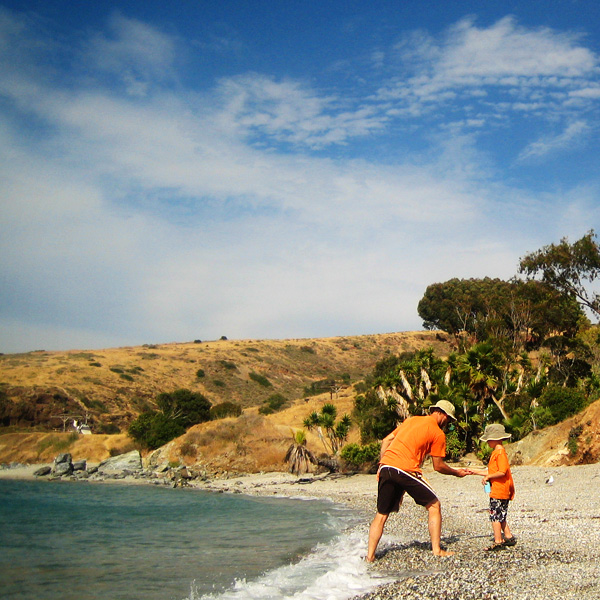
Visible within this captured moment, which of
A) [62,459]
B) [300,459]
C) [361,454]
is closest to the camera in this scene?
[361,454]

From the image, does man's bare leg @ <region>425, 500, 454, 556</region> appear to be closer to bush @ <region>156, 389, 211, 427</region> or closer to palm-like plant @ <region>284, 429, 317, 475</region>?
palm-like plant @ <region>284, 429, 317, 475</region>

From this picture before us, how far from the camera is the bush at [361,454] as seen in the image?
28.8 m

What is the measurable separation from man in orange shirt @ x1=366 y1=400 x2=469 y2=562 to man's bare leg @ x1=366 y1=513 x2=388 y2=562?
0.7 inches

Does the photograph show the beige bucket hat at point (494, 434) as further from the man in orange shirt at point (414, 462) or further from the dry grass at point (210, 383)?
the dry grass at point (210, 383)

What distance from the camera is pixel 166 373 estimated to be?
7425 centimetres

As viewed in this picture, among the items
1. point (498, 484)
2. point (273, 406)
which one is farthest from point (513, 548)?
point (273, 406)

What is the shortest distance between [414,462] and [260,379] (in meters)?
69.7

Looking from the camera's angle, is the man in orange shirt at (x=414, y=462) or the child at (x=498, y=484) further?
the child at (x=498, y=484)

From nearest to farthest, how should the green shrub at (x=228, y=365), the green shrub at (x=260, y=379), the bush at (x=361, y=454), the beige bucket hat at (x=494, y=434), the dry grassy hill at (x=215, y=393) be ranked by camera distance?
the beige bucket hat at (x=494, y=434) < the bush at (x=361, y=454) < the dry grassy hill at (x=215, y=393) < the green shrub at (x=260, y=379) < the green shrub at (x=228, y=365)

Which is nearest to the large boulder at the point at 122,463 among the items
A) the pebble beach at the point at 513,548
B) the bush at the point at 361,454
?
the bush at the point at 361,454

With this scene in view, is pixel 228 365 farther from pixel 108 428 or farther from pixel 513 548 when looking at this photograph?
pixel 513 548

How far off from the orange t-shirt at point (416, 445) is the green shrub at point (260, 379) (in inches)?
2690

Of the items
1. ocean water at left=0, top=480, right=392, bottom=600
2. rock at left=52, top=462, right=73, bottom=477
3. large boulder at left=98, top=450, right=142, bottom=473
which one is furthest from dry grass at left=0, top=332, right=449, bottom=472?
ocean water at left=0, top=480, right=392, bottom=600

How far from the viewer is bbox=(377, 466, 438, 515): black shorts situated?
7.67m
